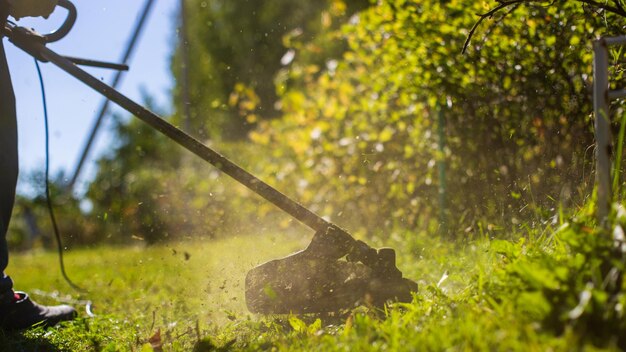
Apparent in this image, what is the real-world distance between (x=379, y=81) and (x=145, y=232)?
4586 mm

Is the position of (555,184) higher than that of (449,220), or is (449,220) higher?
(449,220)

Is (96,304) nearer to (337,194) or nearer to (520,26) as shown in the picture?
(337,194)

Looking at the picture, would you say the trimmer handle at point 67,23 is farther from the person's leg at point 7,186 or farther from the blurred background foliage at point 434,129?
the blurred background foliage at point 434,129

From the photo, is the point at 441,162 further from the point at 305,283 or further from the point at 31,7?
the point at 31,7

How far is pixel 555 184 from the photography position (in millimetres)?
3316

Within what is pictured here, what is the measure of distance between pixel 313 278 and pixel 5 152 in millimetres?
1682

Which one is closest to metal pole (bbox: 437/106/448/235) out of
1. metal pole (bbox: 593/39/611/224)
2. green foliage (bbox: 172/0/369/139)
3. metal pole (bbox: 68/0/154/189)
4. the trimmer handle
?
metal pole (bbox: 593/39/611/224)

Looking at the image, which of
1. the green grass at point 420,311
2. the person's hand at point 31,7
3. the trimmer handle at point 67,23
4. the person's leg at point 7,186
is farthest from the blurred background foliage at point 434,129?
the person's hand at point 31,7

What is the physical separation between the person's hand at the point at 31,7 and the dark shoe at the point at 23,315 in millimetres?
1511

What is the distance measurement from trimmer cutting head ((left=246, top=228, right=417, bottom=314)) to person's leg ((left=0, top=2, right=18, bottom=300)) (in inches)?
51.4

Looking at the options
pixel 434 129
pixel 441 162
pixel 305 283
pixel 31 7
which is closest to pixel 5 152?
pixel 31 7

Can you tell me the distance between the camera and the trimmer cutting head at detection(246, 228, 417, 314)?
2.86 metres

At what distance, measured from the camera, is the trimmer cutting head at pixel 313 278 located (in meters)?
2.86

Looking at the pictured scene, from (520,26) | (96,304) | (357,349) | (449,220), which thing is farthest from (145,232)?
(357,349)
